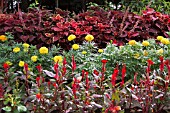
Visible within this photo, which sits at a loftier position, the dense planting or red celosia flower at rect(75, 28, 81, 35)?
red celosia flower at rect(75, 28, 81, 35)

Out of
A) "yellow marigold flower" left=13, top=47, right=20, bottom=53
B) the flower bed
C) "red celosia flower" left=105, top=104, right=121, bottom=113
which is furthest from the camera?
"yellow marigold flower" left=13, top=47, right=20, bottom=53

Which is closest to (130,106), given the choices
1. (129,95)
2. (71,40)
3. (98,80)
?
(129,95)

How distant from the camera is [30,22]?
3.86 metres

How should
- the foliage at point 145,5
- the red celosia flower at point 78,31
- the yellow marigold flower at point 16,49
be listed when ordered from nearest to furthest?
the yellow marigold flower at point 16,49 → the red celosia flower at point 78,31 → the foliage at point 145,5

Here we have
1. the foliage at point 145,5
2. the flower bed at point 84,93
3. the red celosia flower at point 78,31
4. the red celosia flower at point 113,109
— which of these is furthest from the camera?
the foliage at point 145,5

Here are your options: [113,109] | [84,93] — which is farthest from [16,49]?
[113,109]

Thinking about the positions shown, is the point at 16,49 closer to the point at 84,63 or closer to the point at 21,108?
the point at 84,63

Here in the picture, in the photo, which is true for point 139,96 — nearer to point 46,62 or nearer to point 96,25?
point 46,62

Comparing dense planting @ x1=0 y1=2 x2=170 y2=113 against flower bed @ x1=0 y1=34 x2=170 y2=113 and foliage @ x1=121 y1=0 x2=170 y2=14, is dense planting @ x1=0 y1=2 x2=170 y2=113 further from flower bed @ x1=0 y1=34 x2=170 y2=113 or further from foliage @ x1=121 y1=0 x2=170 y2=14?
foliage @ x1=121 y1=0 x2=170 y2=14

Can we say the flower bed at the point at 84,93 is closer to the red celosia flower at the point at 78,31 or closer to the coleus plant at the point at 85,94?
the coleus plant at the point at 85,94

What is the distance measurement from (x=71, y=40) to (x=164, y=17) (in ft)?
3.85

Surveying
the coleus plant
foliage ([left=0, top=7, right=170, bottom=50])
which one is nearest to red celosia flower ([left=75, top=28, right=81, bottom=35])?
foliage ([left=0, top=7, right=170, bottom=50])

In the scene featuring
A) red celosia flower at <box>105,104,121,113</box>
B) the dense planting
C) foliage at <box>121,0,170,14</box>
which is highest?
foliage at <box>121,0,170,14</box>

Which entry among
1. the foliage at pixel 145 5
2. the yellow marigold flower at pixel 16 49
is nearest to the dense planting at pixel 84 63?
the yellow marigold flower at pixel 16 49
